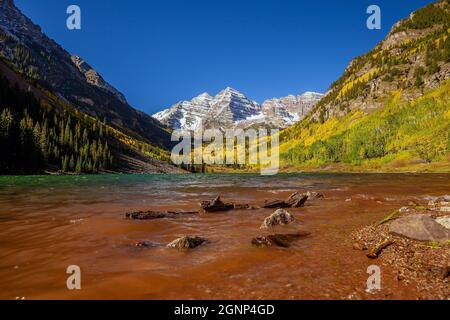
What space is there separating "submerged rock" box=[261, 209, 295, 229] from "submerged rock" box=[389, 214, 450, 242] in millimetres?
6763

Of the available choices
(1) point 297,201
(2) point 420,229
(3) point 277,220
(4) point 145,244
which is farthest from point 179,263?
(1) point 297,201

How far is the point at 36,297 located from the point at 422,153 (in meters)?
148

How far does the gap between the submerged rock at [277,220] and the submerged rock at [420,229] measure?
22.2 feet

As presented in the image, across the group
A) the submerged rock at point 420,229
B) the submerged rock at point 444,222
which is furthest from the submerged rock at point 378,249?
the submerged rock at point 444,222

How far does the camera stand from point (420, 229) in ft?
46.6

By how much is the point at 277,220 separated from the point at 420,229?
8245 mm

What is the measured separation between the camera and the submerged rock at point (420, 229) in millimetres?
13617

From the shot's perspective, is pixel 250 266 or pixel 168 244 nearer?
pixel 250 266

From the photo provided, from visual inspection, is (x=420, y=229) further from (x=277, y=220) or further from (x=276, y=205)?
(x=276, y=205)
